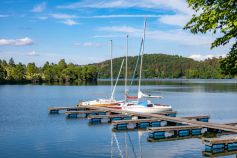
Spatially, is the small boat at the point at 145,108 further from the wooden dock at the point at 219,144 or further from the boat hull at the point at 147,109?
the wooden dock at the point at 219,144

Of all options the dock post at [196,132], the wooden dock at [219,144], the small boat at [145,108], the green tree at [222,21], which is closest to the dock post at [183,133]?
the dock post at [196,132]

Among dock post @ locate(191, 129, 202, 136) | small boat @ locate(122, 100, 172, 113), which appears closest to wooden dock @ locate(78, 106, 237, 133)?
dock post @ locate(191, 129, 202, 136)

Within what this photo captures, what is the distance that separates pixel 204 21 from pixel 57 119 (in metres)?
41.3

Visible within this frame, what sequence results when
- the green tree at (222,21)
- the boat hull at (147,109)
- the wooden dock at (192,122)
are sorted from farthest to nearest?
1. the boat hull at (147,109)
2. the wooden dock at (192,122)
3. the green tree at (222,21)

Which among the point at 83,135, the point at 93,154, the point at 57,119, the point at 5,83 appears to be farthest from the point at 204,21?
the point at 5,83

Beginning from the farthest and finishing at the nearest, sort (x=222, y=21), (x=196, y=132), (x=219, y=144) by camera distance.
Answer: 1. (x=196, y=132)
2. (x=219, y=144)
3. (x=222, y=21)

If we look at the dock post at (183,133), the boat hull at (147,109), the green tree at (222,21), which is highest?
the green tree at (222,21)

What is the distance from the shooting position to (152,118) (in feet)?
151

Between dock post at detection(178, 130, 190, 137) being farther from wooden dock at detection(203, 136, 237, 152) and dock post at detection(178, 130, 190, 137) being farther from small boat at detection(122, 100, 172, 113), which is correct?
small boat at detection(122, 100, 172, 113)

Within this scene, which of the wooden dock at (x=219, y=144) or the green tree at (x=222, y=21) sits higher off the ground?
the green tree at (x=222, y=21)

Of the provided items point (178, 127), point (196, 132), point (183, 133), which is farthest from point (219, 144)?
point (196, 132)

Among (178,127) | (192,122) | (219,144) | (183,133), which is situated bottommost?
(183,133)

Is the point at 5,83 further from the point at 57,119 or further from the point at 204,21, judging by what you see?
the point at 204,21

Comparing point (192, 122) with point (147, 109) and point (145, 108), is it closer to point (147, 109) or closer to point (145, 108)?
point (147, 109)
